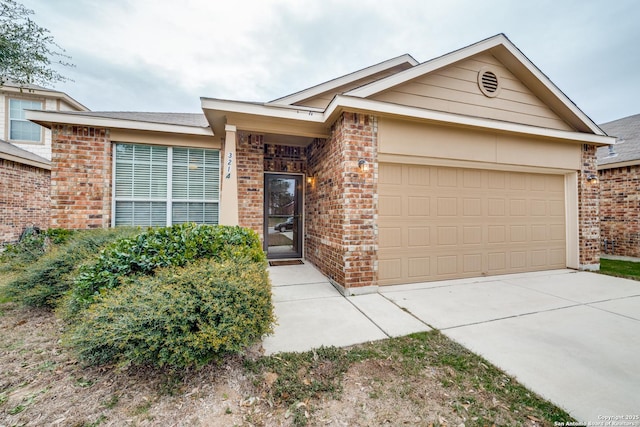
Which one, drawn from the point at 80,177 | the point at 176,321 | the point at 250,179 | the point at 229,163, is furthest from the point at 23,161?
the point at 176,321

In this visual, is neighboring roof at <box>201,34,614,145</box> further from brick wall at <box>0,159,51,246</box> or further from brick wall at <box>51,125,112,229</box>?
brick wall at <box>0,159,51,246</box>

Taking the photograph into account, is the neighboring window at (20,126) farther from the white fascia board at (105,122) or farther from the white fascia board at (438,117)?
the white fascia board at (438,117)

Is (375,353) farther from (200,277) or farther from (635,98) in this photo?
(635,98)

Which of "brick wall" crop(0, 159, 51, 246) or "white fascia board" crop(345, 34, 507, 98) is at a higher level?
"white fascia board" crop(345, 34, 507, 98)

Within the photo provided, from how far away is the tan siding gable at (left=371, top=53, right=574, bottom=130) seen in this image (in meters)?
4.86

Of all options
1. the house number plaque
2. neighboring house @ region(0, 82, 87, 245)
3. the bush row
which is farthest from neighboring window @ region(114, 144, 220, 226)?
neighboring house @ region(0, 82, 87, 245)

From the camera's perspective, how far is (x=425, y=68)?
470 cm

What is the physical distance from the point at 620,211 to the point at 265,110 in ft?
35.2

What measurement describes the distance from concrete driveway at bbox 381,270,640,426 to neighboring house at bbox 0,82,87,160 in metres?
13.7

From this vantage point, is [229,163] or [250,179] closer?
[229,163]

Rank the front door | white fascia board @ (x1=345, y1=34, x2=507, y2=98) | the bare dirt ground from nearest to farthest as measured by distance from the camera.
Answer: the bare dirt ground, white fascia board @ (x1=345, y1=34, x2=507, y2=98), the front door

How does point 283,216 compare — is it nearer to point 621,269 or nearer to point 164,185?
point 164,185

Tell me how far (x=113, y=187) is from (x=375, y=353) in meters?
5.82

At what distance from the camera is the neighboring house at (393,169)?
4418mm
